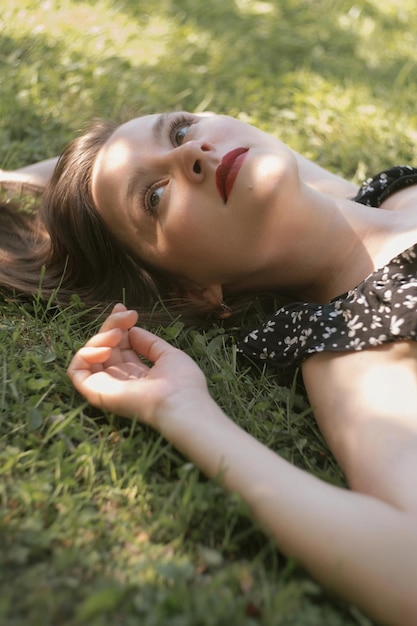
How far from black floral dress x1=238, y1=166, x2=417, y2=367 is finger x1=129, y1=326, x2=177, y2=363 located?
0.43m

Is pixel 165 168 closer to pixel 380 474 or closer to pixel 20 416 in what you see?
pixel 20 416

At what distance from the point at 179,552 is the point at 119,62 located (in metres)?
4.13

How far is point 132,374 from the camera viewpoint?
9.09ft

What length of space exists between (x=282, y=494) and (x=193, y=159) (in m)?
1.49

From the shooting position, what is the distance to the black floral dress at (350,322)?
2787 millimetres

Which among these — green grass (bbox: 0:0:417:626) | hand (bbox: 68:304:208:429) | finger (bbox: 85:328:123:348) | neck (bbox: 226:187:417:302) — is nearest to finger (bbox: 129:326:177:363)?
hand (bbox: 68:304:208:429)

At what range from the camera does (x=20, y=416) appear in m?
2.67

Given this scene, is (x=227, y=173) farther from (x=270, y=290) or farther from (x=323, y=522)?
(x=323, y=522)

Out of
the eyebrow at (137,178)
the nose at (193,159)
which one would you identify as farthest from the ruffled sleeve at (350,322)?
the eyebrow at (137,178)

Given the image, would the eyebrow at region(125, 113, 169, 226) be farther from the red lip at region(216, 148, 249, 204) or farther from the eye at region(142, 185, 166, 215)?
the red lip at region(216, 148, 249, 204)

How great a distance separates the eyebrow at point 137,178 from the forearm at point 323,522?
1.21 metres

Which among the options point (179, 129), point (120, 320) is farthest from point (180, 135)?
point (120, 320)

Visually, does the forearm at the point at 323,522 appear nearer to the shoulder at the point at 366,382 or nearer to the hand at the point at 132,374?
the hand at the point at 132,374

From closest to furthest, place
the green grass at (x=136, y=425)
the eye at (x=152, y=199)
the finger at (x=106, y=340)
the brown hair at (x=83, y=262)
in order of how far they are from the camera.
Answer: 1. the green grass at (x=136, y=425)
2. the finger at (x=106, y=340)
3. the eye at (x=152, y=199)
4. the brown hair at (x=83, y=262)
